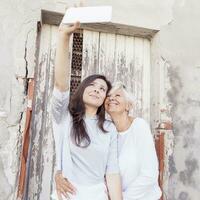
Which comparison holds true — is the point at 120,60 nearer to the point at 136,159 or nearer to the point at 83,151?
the point at 136,159

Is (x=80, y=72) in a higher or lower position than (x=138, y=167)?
higher

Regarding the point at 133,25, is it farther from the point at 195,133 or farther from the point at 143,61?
the point at 195,133

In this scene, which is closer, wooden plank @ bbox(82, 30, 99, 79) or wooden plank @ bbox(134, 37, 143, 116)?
wooden plank @ bbox(82, 30, 99, 79)

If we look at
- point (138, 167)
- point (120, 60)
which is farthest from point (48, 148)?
point (138, 167)

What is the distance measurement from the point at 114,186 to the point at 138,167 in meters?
0.22

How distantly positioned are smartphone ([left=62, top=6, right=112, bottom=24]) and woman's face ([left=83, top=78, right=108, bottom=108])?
1.54 ft

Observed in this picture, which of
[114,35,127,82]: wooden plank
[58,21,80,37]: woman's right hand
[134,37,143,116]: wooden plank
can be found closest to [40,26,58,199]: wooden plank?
[114,35,127,82]: wooden plank

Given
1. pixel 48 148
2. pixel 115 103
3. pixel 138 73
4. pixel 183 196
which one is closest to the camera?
pixel 115 103

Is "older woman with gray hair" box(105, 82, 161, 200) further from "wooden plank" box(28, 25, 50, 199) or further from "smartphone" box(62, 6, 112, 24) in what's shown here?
"wooden plank" box(28, 25, 50, 199)

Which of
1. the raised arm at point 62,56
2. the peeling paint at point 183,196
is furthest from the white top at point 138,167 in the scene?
the peeling paint at point 183,196

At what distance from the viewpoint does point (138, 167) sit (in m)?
2.45

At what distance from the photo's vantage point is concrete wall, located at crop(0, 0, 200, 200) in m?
3.21

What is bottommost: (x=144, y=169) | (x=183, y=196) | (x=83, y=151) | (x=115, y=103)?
(x=183, y=196)

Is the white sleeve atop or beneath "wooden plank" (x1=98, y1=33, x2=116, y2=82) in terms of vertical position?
beneath
